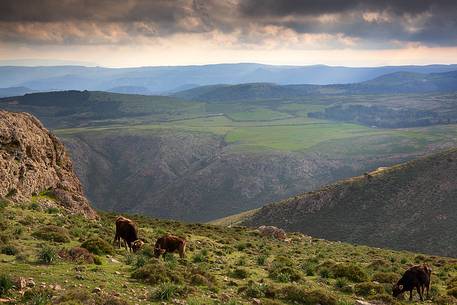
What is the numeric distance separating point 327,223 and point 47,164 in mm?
60349

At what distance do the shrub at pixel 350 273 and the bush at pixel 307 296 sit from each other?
20.6 feet

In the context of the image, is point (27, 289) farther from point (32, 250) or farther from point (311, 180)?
point (311, 180)

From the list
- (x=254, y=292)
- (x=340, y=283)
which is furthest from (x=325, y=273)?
(x=254, y=292)

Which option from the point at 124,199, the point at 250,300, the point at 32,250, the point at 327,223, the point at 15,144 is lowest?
the point at 124,199

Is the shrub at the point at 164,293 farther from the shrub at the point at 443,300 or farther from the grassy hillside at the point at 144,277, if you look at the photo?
the shrub at the point at 443,300

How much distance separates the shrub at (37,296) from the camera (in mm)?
12539

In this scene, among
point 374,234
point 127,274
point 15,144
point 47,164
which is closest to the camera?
point 127,274

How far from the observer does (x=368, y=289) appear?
2044 cm

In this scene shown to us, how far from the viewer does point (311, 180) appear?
565ft

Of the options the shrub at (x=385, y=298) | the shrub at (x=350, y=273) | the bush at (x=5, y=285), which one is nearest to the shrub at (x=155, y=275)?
the bush at (x=5, y=285)

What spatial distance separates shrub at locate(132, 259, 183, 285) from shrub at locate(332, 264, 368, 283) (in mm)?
10404

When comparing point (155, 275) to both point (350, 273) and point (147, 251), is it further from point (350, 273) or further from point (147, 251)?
point (350, 273)

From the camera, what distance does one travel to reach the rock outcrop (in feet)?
108

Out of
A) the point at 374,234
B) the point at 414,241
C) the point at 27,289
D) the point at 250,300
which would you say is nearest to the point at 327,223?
the point at 374,234
